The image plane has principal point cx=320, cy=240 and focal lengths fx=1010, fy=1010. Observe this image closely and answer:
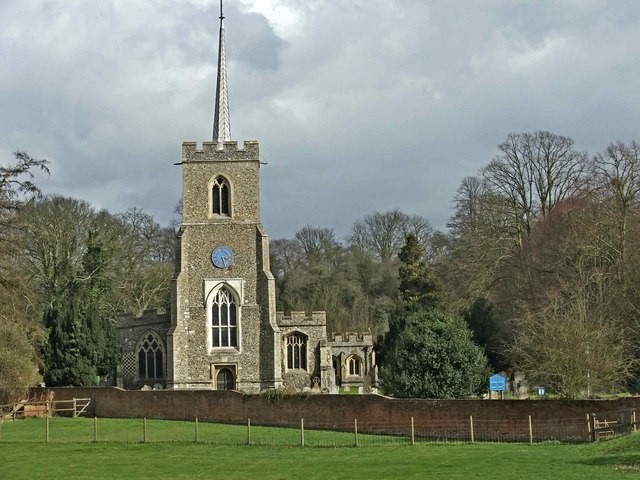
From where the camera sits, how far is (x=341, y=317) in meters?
70.9

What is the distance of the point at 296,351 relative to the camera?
47688mm

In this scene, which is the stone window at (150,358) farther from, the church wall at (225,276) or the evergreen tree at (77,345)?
the church wall at (225,276)

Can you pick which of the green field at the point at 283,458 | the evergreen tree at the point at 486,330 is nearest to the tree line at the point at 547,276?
the evergreen tree at the point at 486,330

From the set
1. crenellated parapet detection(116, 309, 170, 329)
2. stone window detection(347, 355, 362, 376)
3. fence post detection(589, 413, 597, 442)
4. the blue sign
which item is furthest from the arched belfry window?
fence post detection(589, 413, 597, 442)

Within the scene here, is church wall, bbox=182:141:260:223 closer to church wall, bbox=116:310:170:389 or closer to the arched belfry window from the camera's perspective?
the arched belfry window

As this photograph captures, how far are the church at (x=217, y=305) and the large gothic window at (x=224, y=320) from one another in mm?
44

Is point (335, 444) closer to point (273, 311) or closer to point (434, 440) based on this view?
point (434, 440)

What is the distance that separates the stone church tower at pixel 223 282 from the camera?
43.8m

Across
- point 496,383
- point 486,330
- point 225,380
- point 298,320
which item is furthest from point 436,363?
point 298,320

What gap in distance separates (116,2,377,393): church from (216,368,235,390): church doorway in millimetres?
44

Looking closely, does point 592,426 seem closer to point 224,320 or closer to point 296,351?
point 224,320

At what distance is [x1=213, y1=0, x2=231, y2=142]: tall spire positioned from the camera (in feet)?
160

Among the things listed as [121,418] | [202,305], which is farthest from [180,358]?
[121,418]

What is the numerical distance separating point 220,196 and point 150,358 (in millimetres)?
7955
